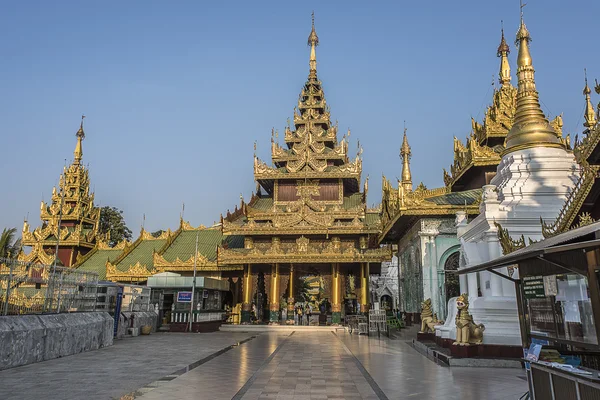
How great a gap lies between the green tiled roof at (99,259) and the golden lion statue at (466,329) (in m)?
28.0

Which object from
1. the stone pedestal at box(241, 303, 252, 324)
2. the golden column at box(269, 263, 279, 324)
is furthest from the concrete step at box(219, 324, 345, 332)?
the golden column at box(269, 263, 279, 324)

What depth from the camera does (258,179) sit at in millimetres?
32438

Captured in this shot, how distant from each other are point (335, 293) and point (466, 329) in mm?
16797

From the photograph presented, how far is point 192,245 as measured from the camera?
32906 millimetres

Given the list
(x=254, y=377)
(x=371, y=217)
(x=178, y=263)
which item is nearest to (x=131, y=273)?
(x=178, y=263)

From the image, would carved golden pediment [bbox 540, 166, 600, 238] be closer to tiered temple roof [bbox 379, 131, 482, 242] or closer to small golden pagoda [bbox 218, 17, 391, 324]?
tiered temple roof [bbox 379, 131, 482, 242]

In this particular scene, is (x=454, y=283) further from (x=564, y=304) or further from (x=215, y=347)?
(x=564, y=304)

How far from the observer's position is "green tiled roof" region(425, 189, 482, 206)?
1805 centimetres

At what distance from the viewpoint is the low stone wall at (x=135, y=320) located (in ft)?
58.4

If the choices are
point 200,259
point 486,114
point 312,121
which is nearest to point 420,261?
point 486,114

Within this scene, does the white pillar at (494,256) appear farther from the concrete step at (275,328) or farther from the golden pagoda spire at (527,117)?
the concrete step at (275,328)

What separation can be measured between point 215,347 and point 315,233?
1384 cm

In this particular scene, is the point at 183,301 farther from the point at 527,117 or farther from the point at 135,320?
the point at 527,117

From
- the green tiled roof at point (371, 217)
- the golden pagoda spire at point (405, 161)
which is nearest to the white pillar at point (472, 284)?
the golden pagoda spire at point (405, 161)
